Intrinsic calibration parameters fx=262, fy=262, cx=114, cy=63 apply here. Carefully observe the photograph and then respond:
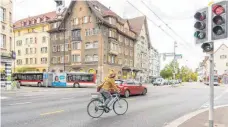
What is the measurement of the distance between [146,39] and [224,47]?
112 ft

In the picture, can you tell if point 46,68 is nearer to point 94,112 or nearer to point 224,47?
point 94,112

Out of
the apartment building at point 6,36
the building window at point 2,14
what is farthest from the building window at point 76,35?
the building window at point 2,14

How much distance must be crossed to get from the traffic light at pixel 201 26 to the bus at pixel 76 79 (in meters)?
35.2

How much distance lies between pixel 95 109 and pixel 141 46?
66791mm

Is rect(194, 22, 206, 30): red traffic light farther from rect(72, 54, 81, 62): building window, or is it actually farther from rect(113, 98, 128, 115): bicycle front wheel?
rect(72, 54, 81, 62): building window

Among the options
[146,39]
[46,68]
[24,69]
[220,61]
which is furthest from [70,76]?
[220,61]

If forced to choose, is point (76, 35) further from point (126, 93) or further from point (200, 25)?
point (200, 25)

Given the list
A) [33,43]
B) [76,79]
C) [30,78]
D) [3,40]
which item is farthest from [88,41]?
[3,40]

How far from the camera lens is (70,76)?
42281 millimetres

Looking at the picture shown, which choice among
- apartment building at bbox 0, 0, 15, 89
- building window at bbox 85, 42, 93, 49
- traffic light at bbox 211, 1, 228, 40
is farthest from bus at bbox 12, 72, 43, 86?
traffic light at bbox 211, 1, 228, 40

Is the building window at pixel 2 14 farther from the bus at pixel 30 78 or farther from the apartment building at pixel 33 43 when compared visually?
→ the apartment building at pixel 33 43

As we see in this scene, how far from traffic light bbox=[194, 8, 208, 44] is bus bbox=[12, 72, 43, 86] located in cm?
4044

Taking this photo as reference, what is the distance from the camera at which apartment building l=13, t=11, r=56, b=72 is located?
68.2 metres

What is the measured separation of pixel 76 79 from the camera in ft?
138
